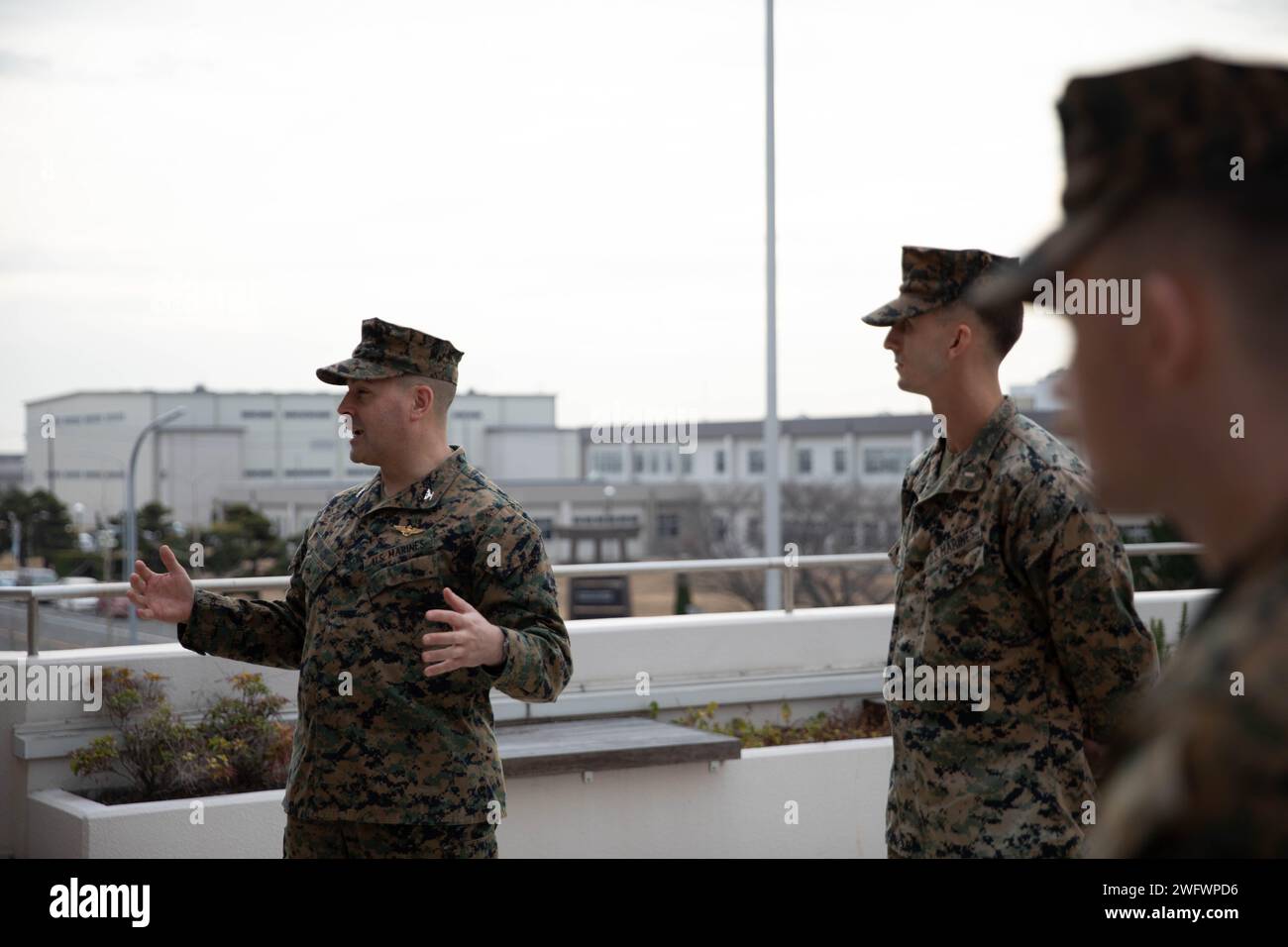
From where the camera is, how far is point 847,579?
34156 mm

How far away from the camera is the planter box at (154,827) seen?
5.53 meters

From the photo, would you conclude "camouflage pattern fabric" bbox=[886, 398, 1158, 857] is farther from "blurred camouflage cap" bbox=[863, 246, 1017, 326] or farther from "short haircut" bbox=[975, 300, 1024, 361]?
"blurred camouflage cap" bbox=[863, 246, 1017, 326]

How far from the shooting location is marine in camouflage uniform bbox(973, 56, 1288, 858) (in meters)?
0.87

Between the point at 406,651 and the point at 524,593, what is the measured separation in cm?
31

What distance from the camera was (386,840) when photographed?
3.53 m

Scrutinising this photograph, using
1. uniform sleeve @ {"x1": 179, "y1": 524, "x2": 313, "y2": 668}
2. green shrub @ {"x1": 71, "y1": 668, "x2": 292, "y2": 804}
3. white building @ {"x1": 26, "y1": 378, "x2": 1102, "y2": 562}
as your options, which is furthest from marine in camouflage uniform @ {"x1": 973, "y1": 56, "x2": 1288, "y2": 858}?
white building @ {"x1": 26, "y1": 378, "x2": 1102, "y2": 562}

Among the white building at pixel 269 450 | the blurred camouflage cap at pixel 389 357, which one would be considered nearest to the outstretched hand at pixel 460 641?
the blurred camouflage cap at pixel 389 357

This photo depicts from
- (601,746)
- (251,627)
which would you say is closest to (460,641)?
→ (251,627)

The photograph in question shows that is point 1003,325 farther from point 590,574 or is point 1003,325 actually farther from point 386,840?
point 590,574

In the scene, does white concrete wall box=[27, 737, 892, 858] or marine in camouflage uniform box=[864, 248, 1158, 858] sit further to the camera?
white concrete wall box=[27, 737, 892, 858]

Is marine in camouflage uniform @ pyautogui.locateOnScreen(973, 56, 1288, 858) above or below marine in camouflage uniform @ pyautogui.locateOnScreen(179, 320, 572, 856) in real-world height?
above
